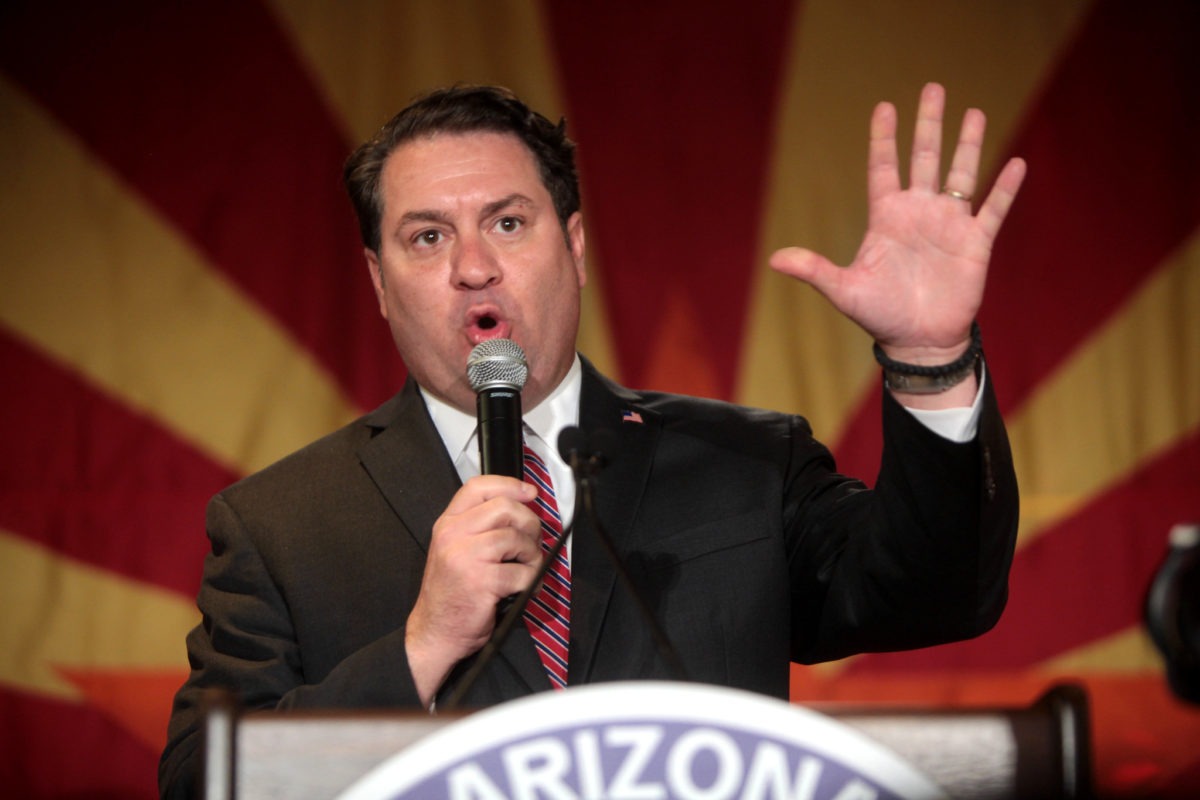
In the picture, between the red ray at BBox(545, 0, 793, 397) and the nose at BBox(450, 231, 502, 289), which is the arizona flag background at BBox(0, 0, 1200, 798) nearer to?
the red ray at BBox(545, 0, 793, 397)

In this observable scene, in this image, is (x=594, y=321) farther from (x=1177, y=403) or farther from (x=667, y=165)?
(x=1177, y=403)

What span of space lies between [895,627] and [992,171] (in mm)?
1537

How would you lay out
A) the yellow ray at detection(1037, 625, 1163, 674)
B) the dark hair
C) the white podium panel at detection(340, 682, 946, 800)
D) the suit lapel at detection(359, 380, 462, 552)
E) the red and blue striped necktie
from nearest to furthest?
the white podium panel at detection(340, 682, 946, 800), the red and blue striped necktie, the suit lapel at detection(359, 380, 462, 552), the dark hair, the yellow ray at detection(1037, 625, 1163, 674)

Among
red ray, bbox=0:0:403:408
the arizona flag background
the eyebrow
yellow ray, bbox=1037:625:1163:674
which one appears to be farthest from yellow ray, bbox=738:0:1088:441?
the eyebrow

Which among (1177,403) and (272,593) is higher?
(1177,403)

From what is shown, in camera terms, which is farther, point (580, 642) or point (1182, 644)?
point (580, 642)

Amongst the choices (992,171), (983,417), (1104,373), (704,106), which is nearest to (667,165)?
(704,106)

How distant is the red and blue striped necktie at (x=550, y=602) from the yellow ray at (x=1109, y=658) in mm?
1480

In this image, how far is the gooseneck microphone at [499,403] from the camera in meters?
1.27

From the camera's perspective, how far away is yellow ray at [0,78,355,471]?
278 centimetres

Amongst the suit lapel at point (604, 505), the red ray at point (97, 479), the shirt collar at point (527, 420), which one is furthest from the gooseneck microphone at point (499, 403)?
the red ray at point (97, 479)

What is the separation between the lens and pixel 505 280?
1.64 meters

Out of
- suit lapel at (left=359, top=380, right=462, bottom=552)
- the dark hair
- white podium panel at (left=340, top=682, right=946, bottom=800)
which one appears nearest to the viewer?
white podium panel at (left=340, top=682, right=946, bottom=800)

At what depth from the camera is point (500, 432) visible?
1.28 m
